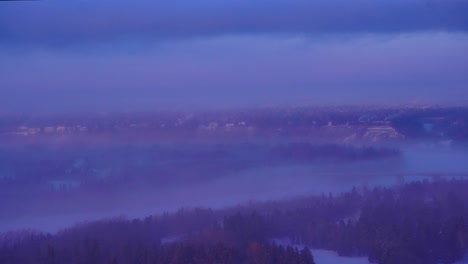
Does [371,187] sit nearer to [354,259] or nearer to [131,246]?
[354,259]

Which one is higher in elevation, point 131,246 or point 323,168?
point 323,168

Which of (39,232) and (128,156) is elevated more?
(128,156)

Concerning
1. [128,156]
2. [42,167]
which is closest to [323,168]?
[128,156]

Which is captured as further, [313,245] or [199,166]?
[199,166]

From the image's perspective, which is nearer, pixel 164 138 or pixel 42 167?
pixel 42 167

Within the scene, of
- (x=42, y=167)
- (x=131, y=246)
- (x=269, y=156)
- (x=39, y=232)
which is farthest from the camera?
(x=269, y=156)

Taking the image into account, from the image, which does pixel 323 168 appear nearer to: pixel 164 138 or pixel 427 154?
pixel 427 154

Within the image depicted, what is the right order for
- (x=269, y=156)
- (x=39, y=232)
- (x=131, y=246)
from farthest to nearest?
(x=269, y=156) → (x=39, y=232) → (x=131, y=246)

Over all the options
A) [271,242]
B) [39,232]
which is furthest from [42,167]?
[271,242]

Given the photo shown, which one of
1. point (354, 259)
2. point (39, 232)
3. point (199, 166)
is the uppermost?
point (199, 166)
